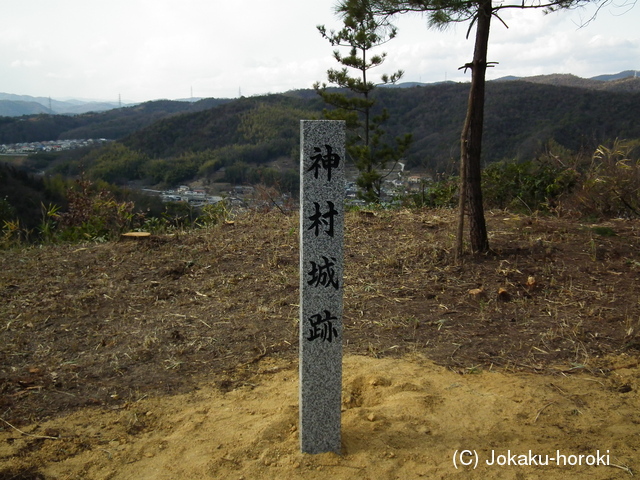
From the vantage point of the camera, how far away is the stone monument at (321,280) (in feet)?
7.47

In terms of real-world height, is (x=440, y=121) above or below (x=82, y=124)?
below

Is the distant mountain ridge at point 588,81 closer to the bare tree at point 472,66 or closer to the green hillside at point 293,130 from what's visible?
the green hillside at point 293,130

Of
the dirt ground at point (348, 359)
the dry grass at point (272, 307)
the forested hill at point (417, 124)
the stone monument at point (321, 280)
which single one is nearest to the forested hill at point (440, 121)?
the forested hill at point (417, 124)

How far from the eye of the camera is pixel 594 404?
2852 millimetres

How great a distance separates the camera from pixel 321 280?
236 cm

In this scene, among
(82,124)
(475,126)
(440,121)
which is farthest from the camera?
(82,124)

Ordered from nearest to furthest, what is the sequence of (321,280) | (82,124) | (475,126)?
(321,280), (475,126), (82,124)

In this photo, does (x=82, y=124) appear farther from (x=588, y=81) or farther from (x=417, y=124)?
(x=588, y=81)

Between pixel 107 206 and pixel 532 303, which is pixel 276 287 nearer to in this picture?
pixel 532 303

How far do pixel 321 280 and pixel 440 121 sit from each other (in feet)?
79.3

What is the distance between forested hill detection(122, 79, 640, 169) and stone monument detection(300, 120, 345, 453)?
7338mm

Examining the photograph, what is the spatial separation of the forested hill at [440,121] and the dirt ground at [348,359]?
5.11m

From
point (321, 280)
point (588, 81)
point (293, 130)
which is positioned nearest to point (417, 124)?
point (293, 130)

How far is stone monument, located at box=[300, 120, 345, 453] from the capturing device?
7.47ft
